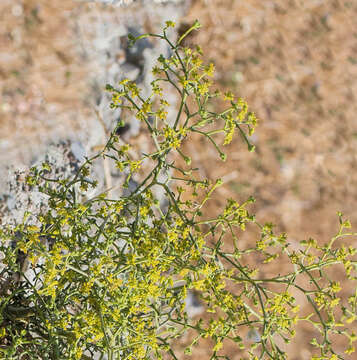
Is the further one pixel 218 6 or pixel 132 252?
pixel 218 6

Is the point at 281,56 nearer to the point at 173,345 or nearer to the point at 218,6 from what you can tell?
the point at 218,6

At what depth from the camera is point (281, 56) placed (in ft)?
8.40

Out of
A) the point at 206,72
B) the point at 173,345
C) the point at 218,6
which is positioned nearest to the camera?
the point at 206,72

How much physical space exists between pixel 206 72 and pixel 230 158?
1399 millimetres

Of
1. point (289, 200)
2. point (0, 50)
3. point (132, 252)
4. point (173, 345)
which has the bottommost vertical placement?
point (132, 252)

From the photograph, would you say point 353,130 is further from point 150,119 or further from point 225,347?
point 225,347

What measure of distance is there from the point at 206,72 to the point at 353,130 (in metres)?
1.74


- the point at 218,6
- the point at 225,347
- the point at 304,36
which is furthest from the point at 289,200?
the point at 218,6

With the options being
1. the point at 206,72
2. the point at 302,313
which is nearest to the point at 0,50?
the point at 206,72

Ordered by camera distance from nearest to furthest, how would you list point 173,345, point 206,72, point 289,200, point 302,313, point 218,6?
point 206,72 → point 173,345 → point 302,313 → point 289,200 → point 218,6

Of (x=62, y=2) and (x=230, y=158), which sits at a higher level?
(x=62, y=2)

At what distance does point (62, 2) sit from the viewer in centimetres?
245

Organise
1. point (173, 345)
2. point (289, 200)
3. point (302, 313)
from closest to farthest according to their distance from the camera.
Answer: point (173, 345) < point (302, 313) < point (289, 200)

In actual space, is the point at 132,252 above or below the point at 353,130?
below
